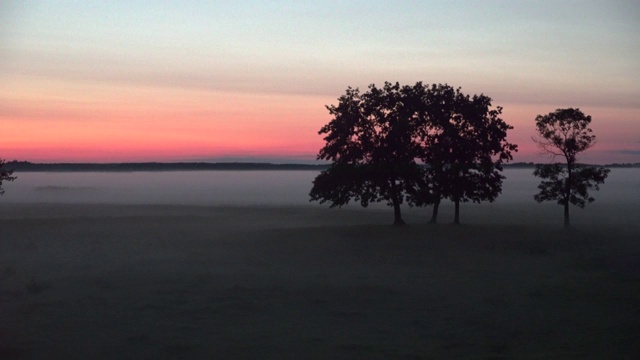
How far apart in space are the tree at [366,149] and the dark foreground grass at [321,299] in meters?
9.40

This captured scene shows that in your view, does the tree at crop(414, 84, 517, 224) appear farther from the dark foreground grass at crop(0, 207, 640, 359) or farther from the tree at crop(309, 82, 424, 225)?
the dark foreground grass at crop(0, 207, 640, 359)

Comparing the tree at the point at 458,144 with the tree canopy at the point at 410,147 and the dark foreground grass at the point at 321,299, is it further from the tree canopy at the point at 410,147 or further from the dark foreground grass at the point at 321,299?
the dark foreground grass at the point at 321,299

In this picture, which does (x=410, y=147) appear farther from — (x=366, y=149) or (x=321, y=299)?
(x=321, y=299)

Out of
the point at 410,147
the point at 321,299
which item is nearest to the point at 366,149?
the point at 410,147

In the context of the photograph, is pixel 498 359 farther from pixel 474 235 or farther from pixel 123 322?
pixel 474 235

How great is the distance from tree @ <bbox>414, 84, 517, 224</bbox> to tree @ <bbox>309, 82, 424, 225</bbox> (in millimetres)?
2120

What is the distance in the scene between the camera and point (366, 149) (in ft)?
152

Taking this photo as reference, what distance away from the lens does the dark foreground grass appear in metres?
14.5

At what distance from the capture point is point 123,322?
16625mm

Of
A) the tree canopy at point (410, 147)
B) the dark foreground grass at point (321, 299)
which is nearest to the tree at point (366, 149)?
the tree canopy at point (410, 147)

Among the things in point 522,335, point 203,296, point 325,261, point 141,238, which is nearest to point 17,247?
point 141,238

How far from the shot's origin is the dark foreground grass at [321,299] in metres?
14.5

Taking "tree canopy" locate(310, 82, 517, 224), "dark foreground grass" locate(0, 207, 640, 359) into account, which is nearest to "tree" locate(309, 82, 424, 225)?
"tree canopy" locate(310, 82, 517, 224)

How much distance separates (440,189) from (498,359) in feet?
120
